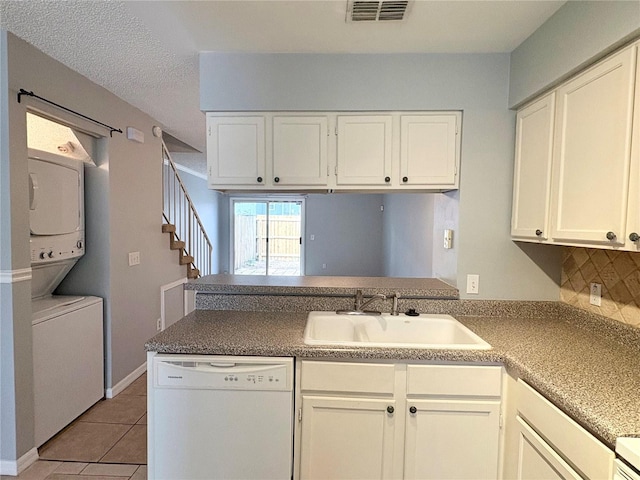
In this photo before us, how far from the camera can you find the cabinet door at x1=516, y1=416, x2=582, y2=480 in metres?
1.09

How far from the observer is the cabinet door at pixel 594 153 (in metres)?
1.21

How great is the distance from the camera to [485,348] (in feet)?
4.82

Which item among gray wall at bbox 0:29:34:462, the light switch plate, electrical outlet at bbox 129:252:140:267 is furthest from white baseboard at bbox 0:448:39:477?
the light switch plate

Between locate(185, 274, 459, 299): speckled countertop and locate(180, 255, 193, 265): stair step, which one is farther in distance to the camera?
locate(180, 255, 193, 265): stair step

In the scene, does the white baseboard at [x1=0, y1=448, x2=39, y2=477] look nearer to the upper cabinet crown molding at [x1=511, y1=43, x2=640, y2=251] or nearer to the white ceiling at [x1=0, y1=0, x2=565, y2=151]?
the white ceiling at [x1=0, y1=0, x2=565, y2=151]

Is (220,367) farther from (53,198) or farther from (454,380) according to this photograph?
(53,198)

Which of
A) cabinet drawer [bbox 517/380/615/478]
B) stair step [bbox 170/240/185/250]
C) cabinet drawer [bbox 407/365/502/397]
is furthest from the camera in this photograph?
stair step [bbox 170/240/185/250]

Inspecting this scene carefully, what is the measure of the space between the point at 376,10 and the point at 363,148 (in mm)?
683

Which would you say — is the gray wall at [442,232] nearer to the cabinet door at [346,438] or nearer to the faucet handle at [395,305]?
the faucet handle at [395,305]

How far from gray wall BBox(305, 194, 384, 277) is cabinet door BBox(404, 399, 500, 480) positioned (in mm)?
5998

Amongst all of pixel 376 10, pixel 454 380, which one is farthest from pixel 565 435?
pixel 376 10

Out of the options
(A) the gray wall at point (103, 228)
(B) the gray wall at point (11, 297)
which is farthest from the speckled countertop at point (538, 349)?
(A) the gray wall at point (103, 228)

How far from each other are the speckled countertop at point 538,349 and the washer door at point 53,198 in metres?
1.16

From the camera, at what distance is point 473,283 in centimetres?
202
